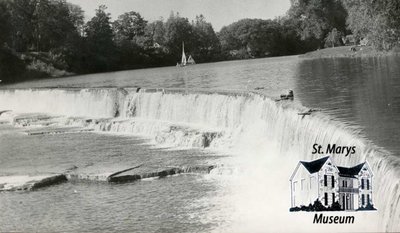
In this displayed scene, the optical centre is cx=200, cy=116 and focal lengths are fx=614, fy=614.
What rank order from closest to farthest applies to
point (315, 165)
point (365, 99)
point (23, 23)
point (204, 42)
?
point (315, 165)
point (365, 99)
point (23, 23)
point (204, 42)

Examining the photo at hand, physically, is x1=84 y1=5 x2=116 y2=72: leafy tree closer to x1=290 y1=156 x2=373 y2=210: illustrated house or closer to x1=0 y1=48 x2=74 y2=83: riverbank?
x1=0 y1=48 x2=74 y2=83: riverbank

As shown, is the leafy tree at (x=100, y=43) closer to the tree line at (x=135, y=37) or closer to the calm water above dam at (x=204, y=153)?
the tree line at (x=135, y=37)

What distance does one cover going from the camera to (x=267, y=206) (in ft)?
39.3

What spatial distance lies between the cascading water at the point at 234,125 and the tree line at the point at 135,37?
2965cm

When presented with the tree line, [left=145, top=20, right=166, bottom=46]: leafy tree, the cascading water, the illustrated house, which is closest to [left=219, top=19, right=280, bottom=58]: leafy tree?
the tree line

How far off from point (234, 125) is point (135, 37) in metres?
63.1

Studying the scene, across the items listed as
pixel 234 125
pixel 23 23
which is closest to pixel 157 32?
pixel 23 23

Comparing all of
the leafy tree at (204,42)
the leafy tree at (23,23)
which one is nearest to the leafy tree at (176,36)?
the leafy tree at (204,42)

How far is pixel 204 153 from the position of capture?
1742cm

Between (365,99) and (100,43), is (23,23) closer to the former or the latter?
(100,43)

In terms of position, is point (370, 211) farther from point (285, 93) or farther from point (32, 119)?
point (32, 119)

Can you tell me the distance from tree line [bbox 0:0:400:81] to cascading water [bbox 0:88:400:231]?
29.7 m

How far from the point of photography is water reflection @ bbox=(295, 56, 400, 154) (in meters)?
13.1

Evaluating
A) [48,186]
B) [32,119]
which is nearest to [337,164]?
[48,186]
